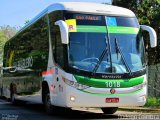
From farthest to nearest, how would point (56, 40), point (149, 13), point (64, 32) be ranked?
point (149, 13) < point (56, 40) < point (64, 32)

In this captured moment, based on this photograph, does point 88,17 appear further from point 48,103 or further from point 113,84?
point 48,103

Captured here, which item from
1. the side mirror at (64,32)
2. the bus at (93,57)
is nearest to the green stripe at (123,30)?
the bus at (93,57)

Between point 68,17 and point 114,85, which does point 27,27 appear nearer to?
point 68,17

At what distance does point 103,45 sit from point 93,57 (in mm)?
569

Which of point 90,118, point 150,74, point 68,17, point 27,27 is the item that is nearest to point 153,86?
point 150,74

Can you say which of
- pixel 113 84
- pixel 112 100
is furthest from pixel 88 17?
pixel 112 100

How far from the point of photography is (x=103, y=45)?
46.6 feet

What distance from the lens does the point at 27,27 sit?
807 inches

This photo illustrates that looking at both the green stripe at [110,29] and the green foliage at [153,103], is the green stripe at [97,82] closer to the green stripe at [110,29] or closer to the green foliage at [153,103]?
the green stripe at [110,29]

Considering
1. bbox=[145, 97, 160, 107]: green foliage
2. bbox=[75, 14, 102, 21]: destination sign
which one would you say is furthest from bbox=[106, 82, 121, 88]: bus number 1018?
bbox=[145, 97, 160, 107]: green foliage

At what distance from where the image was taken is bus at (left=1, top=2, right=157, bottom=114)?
45.0ft

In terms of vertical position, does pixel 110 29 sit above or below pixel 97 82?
above

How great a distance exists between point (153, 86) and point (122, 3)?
10.9 meters

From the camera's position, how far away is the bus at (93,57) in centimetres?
1370
